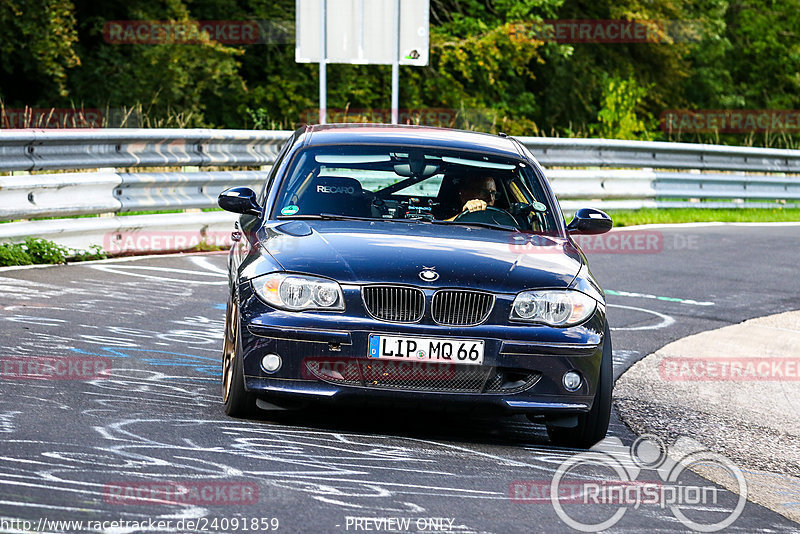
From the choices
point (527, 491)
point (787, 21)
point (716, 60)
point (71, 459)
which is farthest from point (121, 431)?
point (787, 21)

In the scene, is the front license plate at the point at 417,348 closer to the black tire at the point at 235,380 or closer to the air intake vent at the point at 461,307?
the air intake vent at the point at 461,307

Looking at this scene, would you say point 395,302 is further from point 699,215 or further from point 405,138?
point 699,215

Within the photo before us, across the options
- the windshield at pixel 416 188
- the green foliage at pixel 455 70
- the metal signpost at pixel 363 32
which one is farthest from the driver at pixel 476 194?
the green foliage at pixel 455 70

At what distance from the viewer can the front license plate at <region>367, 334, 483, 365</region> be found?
5.93 metres

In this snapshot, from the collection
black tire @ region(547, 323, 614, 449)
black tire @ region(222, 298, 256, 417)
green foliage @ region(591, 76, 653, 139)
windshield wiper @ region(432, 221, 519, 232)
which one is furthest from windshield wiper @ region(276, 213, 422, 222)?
green foliage @ region(591, 76, 653, 139)

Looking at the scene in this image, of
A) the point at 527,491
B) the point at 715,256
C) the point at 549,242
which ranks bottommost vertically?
the point at 715,256

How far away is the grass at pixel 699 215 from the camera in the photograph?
780 inches

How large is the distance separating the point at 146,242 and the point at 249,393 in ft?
25.1

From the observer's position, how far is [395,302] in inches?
237

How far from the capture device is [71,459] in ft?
17.3

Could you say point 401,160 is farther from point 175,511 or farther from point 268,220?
point 175,511

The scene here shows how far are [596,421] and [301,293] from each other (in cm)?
151

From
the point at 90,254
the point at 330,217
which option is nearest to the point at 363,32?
the point at 90,254

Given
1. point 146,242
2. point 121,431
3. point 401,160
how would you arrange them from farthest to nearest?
point 146,242
point 401,160
point 121,431
